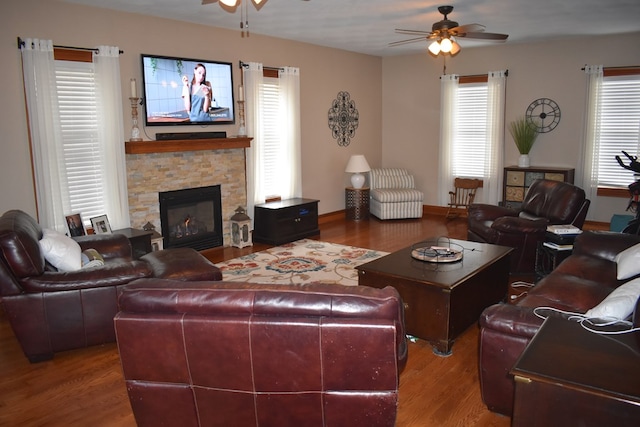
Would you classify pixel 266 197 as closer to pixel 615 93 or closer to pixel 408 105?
pixel 408 105

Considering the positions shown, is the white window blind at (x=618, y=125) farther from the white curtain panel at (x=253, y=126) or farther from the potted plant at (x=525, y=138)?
the white curtain panel at (x=253, y=126)

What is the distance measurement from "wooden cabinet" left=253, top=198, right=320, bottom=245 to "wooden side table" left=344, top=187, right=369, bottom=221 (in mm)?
1401

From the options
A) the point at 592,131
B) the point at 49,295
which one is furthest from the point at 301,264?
the point at 592,131

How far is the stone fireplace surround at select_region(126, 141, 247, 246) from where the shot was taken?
5777 mm

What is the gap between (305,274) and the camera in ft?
17.9

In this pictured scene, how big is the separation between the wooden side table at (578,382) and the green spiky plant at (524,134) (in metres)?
6.34

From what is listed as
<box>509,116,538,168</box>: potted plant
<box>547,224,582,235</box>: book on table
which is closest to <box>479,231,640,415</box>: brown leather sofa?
<box>547,224,582,235</box>: book on table

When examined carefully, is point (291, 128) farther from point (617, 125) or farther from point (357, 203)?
point (617, 125)

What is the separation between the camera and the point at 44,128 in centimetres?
490

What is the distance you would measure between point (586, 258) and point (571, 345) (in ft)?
8.06

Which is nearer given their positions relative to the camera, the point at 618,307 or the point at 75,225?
the point at 618,307

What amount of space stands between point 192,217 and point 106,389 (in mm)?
3396

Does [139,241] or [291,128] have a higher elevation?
[291,128]

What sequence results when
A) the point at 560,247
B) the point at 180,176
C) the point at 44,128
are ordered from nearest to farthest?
the point at 560,247 → the point at 44,128 → the point at 180,176
